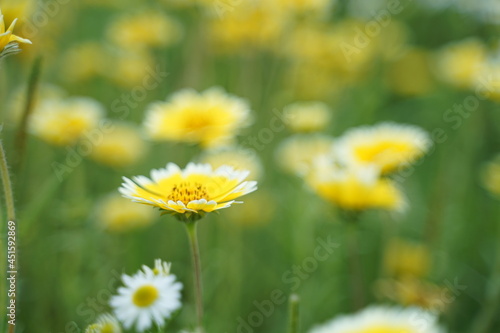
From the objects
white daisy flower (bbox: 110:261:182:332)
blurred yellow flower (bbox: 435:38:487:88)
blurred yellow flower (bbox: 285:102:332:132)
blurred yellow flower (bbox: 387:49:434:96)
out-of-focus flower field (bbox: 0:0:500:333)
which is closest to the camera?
white daisy flower (bbox: 110:261:182:332)

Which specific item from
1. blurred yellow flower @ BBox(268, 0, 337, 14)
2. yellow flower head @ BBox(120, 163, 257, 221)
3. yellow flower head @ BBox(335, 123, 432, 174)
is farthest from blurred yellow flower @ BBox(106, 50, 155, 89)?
yellow flower head @ BBox(120, 163, 257, 221)

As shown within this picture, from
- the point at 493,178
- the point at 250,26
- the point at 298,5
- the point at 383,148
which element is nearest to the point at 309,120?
the point at 383,148

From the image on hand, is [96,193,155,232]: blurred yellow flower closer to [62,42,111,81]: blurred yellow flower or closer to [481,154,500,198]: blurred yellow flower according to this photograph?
[62,42,111,81]: blurred yellow flower

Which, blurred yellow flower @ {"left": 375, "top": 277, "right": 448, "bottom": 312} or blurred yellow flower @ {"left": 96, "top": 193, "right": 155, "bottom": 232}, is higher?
blurred yellow flower @ {"left": 96, "top": 193, "right": 155, "bottom": 232}

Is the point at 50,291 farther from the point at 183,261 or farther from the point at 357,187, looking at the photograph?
the point at 357,187

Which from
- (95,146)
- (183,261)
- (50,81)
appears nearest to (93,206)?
Answer: (95,146)

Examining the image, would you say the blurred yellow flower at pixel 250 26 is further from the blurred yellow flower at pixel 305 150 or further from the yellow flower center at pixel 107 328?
the yellow flower center at pixel 107 328
